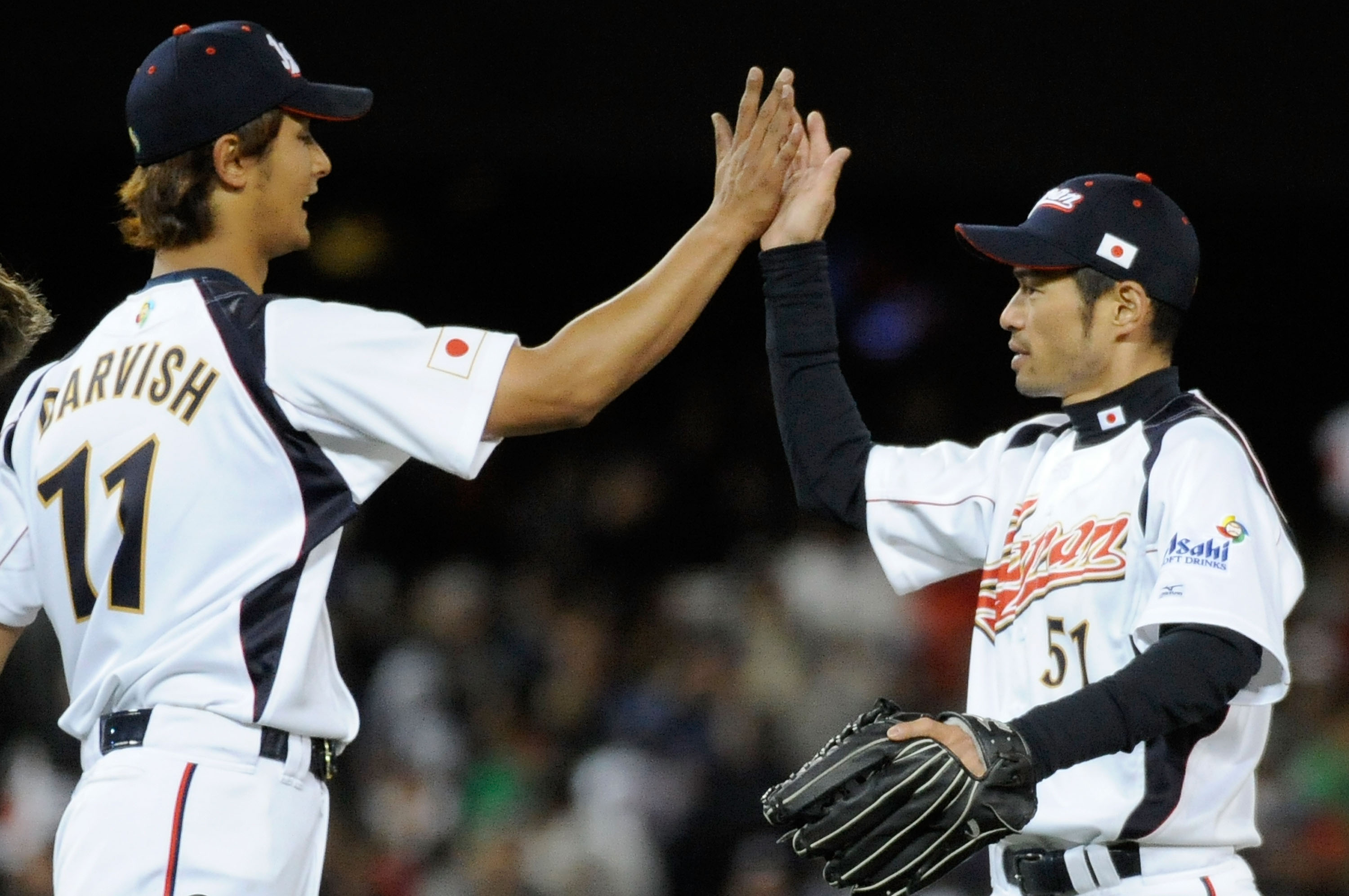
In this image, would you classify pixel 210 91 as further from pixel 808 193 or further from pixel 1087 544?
pixel 1087 544

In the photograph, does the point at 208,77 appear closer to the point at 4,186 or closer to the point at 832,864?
the point at 832,864

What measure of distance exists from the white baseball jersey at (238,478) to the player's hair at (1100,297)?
107cm

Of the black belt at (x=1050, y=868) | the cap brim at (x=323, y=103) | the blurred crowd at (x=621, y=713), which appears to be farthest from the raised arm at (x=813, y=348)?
→ the blurred crowd at (x=621, y=713)

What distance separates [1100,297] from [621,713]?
14.0 ft

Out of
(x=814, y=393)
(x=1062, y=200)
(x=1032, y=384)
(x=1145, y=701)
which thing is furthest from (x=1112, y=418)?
(x=1145, y=701)

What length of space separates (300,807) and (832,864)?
2.61 feet

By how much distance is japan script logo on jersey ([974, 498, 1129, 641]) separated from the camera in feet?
8.85

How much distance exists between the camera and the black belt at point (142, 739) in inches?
95.9

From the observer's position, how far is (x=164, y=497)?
2451mm

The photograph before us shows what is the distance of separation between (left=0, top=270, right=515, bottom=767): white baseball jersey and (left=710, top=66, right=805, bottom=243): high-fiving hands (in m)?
0.50

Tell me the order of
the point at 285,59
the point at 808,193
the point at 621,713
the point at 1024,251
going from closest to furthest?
1. the point at 285,59
2. the point at 1024,251
3. the point at 808,193
4. the point at 621,713

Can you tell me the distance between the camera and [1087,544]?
2730 mm

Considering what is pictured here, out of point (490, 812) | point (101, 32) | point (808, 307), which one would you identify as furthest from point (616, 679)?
point (808, 307)

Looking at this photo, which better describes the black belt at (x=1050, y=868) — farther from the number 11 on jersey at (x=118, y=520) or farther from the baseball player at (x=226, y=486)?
the number 11 on jersey at (x=118, y=520)
